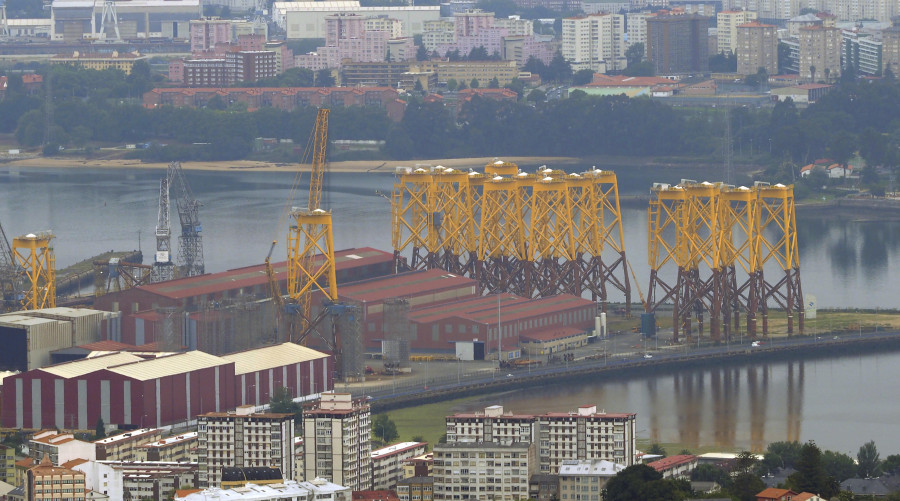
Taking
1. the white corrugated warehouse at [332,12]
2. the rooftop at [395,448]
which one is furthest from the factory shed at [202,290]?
the white corrugated warehouse at [332,12]

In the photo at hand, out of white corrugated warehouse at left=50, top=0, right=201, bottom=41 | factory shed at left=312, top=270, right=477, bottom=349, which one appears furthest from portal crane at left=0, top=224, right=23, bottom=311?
white corrugated warehouse at left=50, top=0, right=201, bottom=41

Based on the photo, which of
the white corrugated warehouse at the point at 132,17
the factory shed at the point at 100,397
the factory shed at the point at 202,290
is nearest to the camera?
the factory shed at the point at 100,397

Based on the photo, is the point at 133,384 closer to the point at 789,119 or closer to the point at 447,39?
the point at 789,119

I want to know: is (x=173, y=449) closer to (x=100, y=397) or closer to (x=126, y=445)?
(x=126, y=445)

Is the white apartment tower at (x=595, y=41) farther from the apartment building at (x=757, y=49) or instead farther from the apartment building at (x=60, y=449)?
the apartment building at (x=60, y=449)

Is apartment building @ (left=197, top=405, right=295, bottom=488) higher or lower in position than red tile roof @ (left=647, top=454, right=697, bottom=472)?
higher

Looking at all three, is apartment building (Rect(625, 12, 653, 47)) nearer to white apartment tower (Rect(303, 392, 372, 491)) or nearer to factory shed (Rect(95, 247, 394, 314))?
factory shed (Rect(95, 247, 394, 314))
